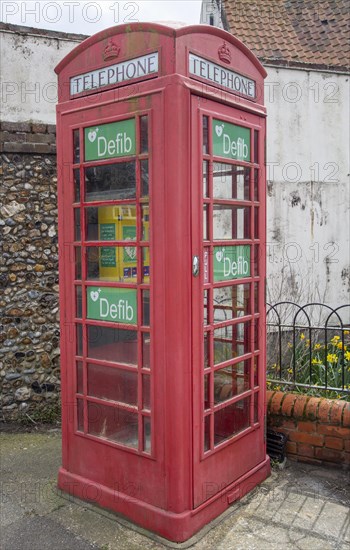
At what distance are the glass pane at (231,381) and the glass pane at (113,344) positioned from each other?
59 cm

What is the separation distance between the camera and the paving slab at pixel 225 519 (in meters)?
3.15

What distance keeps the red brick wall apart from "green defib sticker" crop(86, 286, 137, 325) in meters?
1.65

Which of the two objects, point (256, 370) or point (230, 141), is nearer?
point (230, 141)

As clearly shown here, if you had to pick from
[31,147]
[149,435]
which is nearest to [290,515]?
[149,435]

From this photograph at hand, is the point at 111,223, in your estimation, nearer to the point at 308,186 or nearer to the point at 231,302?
the point at 231,302

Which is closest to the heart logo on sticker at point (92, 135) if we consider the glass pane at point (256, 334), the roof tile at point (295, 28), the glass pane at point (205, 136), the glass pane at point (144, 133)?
the glass pane at point (144, 133)

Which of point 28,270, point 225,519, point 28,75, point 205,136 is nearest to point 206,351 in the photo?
point 225,519

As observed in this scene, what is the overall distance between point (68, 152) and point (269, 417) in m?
2.62

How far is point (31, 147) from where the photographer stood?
515 centimetres

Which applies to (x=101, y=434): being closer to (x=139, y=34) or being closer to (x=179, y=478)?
(x=179, y=478)

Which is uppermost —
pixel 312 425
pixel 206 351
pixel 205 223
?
pixel 205 223

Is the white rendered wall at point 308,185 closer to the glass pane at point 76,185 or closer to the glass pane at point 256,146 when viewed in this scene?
the glass pane at point 256,146

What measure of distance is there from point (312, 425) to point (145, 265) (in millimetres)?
1982

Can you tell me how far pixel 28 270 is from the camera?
521cm
